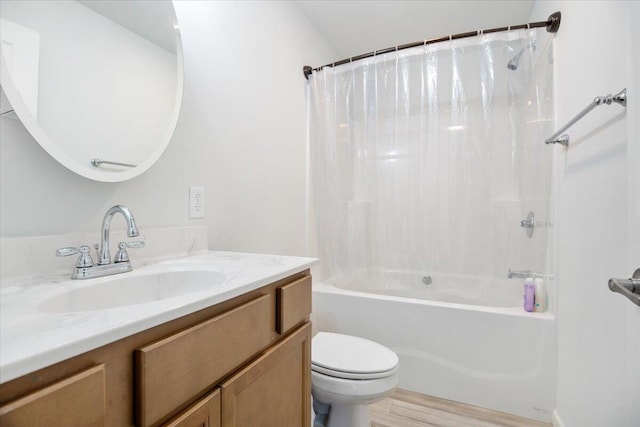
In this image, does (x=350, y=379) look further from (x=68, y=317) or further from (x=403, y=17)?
(x=403, y=17)

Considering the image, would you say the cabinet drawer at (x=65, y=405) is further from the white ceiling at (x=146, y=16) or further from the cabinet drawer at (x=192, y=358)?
the white ceiling at (x=146, y=16)

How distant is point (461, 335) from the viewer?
1691 mm

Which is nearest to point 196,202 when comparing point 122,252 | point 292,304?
point 122,252

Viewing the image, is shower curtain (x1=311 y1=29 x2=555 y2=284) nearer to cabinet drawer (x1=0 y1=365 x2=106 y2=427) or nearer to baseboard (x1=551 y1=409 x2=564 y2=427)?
baseboard (x1=551 y1=409 x2=564 y2=427)

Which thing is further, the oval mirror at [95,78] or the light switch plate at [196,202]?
the light switch plate at [196,202]

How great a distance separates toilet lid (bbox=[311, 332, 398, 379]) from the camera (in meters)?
1.22

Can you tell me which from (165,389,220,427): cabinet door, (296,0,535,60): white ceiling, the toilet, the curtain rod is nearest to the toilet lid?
the toilet

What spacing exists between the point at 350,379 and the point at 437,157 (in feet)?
4.59

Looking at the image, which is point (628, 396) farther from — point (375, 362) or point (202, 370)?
point (202, 370)

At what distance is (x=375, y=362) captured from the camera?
50.3 inches

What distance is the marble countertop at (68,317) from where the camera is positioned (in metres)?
0.38

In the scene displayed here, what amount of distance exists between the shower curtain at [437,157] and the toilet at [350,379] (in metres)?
0.80

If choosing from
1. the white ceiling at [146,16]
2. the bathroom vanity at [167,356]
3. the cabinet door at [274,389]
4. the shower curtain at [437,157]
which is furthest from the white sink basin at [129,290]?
the shower curtain at [437,157]

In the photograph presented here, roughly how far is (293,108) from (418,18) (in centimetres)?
113
